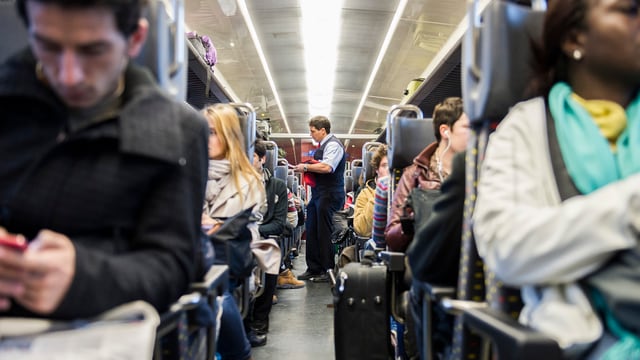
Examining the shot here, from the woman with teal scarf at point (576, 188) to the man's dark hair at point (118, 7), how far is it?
0.87 m

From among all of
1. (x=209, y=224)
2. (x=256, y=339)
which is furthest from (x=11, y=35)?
(x=256, y=339)

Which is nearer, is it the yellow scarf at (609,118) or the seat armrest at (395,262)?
the yellow scarf at (609,118)

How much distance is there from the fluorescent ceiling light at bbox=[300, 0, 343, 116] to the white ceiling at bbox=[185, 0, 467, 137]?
13cm

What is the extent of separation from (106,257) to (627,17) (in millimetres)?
1222

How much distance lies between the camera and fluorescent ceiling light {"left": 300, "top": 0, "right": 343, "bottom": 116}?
23.7ft

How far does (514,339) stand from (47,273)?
83 centimetres

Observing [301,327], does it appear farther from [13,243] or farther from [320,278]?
[13,243]

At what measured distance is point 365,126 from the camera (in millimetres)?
16500

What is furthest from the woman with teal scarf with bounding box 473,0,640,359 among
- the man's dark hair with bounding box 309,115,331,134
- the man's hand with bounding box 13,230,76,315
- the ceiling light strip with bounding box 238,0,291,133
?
the ceiling light strip with bounding box 238,0,291,133

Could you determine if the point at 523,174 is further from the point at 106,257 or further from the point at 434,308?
the point at 106,257

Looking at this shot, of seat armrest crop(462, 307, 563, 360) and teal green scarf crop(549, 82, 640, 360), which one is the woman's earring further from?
seat armrest crop(462, 307, 563, 360)

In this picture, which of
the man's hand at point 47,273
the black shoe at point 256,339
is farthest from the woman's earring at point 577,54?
the black shoe at point 256,339

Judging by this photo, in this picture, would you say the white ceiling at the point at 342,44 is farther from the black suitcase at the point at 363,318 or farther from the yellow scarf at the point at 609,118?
the yellow scarf at the point at 609,118

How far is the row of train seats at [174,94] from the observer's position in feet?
4.20
